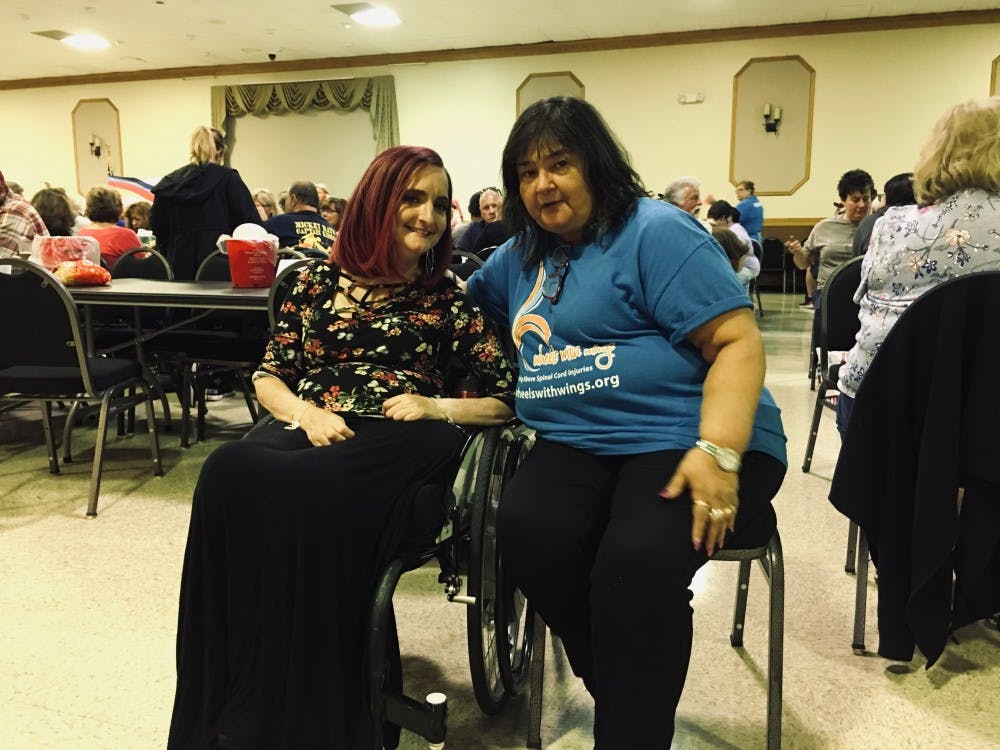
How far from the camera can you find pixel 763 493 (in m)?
1.15

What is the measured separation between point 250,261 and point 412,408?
159cm

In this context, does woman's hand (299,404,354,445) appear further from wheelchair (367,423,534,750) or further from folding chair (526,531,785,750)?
folding chair (526,531,785,750)

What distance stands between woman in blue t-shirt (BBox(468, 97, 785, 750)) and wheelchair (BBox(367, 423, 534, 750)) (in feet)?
0.18

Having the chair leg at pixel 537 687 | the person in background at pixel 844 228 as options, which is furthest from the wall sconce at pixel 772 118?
the chair leg at pixel 537 687

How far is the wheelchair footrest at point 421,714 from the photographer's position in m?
1.08

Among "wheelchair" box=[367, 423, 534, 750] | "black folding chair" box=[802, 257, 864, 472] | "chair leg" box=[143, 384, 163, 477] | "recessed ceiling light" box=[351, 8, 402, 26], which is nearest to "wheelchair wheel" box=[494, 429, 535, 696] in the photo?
"wheelchair" box=[367, 423, 534, 750]

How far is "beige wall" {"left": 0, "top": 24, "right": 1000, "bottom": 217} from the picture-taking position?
805 cm

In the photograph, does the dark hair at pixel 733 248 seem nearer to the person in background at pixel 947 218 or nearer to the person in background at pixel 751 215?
the person in background at pixel 947 218

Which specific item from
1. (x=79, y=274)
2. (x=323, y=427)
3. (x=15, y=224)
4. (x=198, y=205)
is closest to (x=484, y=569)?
(x=323, y=427)

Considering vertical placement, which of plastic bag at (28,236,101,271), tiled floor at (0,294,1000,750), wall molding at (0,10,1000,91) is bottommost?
tiled floor at (0,294,1000,750)

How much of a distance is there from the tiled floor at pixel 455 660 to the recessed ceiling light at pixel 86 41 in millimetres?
8118

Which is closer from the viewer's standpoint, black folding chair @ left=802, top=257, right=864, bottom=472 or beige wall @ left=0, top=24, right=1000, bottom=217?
black folding chair @ left=802, top=257, right=864, bottom=472

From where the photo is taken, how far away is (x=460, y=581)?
1196mm

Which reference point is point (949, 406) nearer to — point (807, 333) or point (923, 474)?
point (923, 474)
